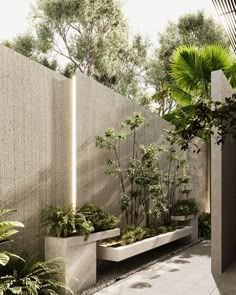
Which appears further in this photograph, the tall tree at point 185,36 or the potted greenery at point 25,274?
the tall tree at point 185,36

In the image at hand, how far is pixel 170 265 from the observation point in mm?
5996

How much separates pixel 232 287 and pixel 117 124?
10.5ft

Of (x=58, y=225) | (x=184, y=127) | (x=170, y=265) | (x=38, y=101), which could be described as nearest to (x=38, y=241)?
(x=58, y=225)

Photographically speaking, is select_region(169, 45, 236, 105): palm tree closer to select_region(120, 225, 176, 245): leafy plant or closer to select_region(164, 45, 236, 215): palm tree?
select_region(164, 45, 236, 215): palm tree

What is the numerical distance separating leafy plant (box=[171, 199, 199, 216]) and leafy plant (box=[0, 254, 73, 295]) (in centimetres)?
416

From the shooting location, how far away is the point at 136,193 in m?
6.57

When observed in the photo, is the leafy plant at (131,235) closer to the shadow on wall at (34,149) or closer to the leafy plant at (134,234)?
the leafy plant at (134,234)

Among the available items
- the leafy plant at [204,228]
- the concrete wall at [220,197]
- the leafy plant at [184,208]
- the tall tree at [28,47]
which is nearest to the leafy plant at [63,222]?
the concrete wall at [220,197]

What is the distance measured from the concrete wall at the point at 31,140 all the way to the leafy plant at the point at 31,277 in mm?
320

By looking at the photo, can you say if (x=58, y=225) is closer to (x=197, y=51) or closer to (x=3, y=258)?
(x=3, y=258)

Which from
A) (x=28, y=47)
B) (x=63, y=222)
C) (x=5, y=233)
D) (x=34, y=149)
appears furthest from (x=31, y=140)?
(x=28, y=47)

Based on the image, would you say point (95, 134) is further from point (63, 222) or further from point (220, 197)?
point (220, 197)

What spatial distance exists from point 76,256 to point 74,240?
0.22 m

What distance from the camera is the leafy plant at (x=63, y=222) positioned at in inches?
174
